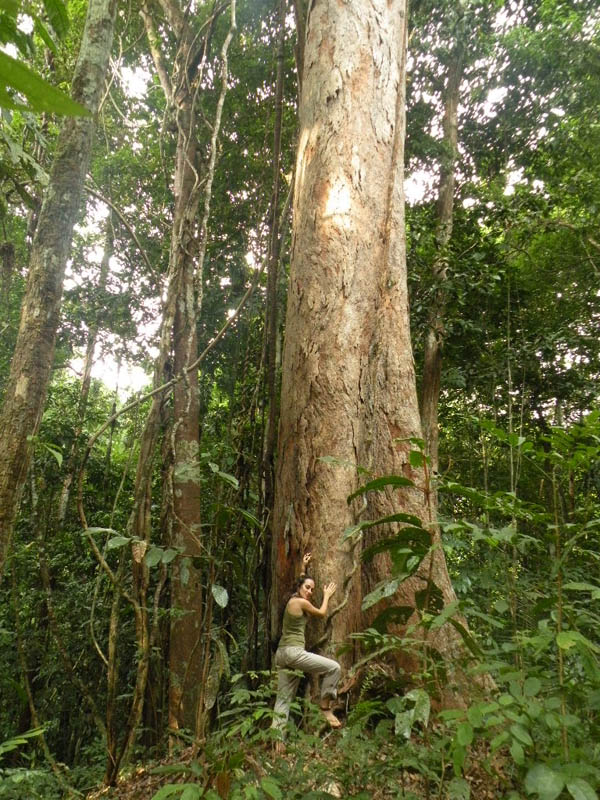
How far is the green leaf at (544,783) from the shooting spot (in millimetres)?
1041

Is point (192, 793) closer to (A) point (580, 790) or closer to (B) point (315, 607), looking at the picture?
(A) point (580, 790)

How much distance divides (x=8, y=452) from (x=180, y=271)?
5.81 ft

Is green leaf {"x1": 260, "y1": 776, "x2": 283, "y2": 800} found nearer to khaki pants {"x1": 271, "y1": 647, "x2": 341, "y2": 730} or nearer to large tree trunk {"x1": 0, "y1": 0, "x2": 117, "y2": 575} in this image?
khaki pants {"x1": 271, "y1": 647, "x2": 341, "y2": 730}

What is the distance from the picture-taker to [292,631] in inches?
102

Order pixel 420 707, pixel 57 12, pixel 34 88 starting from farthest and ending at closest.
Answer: pixel 420 707
pixel 57 12
pixel 34 88

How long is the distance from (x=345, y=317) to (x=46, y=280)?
158cm

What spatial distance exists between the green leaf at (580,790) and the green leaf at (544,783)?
0.02 m

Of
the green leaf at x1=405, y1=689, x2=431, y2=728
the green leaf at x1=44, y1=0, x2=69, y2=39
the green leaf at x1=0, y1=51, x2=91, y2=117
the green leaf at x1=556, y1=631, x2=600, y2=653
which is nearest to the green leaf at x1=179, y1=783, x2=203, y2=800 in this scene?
the green leaf at x1=405, y1=689, x2=431, y2=728

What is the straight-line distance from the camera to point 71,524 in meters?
7.59

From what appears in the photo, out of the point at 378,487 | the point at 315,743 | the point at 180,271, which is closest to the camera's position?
the point at 315,743

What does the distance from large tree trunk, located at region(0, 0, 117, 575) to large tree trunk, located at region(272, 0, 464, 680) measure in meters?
1.25

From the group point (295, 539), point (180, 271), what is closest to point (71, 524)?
point (180, 271)

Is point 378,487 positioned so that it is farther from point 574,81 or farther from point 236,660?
point 574,81

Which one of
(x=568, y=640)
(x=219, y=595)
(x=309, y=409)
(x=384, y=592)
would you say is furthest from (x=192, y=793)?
(x=309, y=409)
